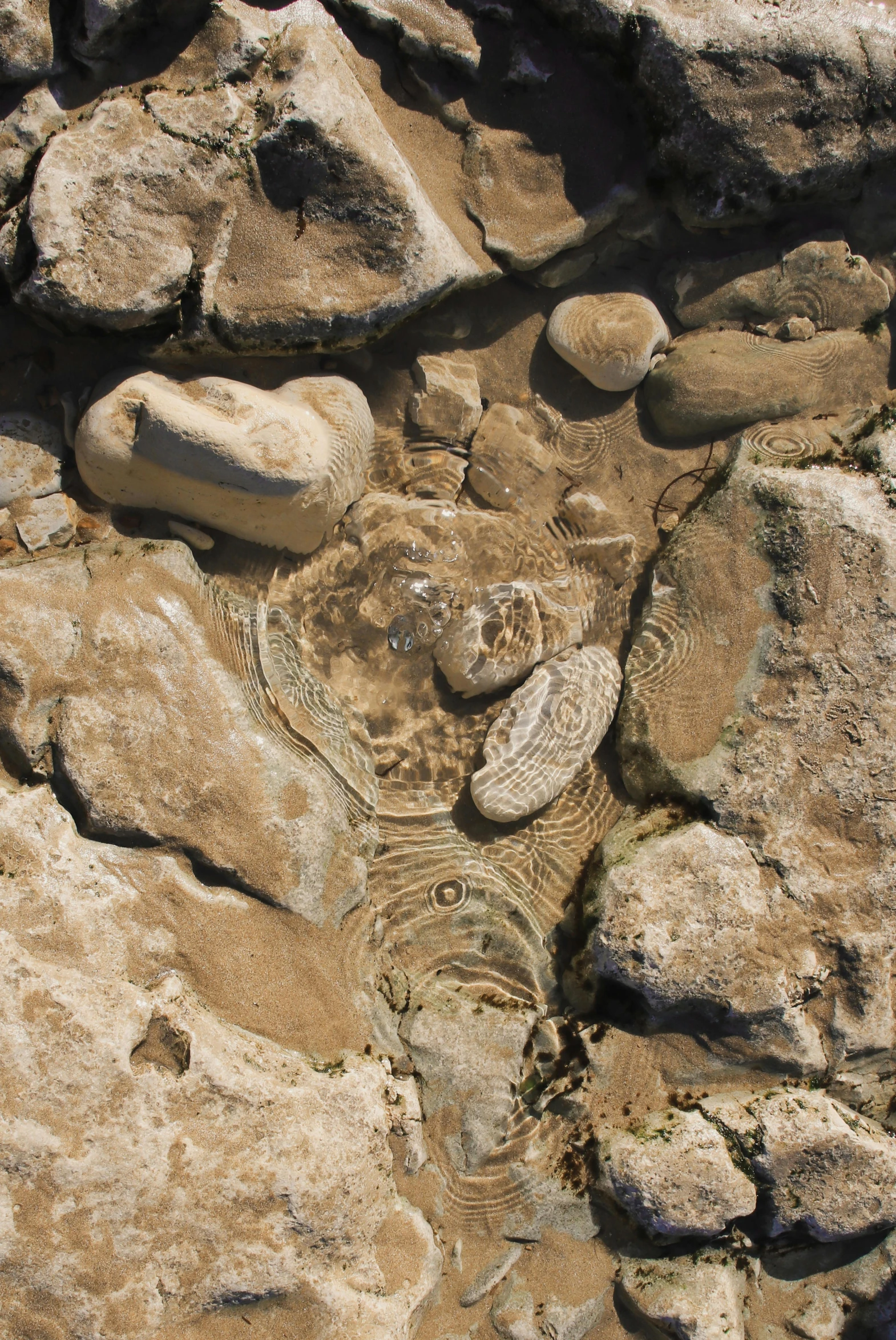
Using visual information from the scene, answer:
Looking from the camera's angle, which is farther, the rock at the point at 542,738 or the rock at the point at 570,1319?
the rock at the point at 542,738

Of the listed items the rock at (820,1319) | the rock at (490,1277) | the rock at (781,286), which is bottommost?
the rock at (820,1319)

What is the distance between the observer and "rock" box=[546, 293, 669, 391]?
451 centimetres

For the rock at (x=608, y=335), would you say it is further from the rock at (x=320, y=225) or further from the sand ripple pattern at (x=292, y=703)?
the sand ripple pattern at (x=292, y=703)

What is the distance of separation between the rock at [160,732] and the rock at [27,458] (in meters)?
0.61

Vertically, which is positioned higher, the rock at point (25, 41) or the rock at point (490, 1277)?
the rock at point (25, 41)

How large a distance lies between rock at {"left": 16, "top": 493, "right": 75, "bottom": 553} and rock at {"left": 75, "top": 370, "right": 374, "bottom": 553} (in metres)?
0.21

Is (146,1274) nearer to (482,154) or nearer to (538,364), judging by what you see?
(538,364)

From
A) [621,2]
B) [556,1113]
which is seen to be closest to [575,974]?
[556,1113]

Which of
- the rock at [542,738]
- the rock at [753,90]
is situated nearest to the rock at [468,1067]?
the rock at [542,738]

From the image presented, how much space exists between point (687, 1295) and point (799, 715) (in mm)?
2679

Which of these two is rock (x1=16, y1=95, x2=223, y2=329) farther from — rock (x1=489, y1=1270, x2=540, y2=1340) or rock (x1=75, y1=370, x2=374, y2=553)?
rock (x1=489, y1=1270, x2=540, y2=1340)

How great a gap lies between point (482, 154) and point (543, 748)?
328 cm

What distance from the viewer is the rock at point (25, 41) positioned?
3.50m

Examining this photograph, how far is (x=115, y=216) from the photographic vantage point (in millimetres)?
3637
